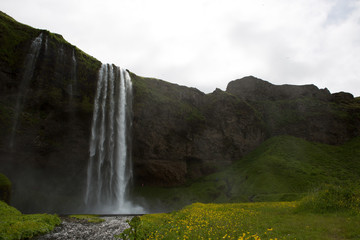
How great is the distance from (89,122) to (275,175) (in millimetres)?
48940

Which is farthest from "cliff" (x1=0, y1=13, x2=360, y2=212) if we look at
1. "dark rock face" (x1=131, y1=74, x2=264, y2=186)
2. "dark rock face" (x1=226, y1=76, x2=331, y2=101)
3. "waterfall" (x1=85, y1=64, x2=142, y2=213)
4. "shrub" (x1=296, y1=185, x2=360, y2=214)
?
"shrub" (x1=296, y1=185, x2=360, y2=214)

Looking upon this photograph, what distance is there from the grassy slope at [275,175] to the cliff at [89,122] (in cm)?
501

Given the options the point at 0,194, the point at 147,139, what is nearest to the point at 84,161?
the point at 147,139

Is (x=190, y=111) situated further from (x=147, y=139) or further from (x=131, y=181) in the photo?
(x=131, y=181)

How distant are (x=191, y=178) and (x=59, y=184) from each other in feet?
124

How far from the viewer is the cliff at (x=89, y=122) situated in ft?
159

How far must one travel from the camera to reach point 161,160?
68625mm

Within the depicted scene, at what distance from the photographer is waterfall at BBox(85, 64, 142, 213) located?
53.9m

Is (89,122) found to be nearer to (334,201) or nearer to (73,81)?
(73,81)

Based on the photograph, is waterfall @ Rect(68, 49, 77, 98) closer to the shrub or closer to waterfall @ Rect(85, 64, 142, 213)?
waterfall @ Rect(85, 64, 142, 213)

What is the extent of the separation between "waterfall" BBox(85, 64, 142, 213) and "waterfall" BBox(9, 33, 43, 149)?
14.4 metres

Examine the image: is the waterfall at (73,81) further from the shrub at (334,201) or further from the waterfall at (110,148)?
the shrub at (334,201)

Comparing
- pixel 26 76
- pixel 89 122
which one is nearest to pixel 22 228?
pixel 89 122

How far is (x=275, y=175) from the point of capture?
5856 cm
